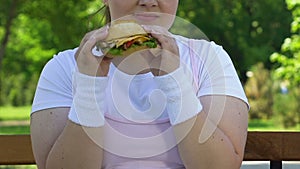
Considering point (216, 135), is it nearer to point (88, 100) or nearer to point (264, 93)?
point (88, 100)

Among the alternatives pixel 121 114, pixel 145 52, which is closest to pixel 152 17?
pixel 145 52

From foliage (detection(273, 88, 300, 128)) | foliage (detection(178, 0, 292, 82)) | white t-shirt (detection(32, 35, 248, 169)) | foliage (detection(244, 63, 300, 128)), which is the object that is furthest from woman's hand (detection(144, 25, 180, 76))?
foliage (detection(178, 0, 292, 82))

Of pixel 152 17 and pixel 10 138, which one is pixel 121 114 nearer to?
pixel 152 17

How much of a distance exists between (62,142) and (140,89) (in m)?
0.35

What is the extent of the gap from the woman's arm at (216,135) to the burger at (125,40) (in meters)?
0.26

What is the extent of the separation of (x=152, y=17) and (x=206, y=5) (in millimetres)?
26706

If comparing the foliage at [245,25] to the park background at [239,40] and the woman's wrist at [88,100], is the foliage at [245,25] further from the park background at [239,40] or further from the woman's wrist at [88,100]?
the woman's wrist at [88,100]

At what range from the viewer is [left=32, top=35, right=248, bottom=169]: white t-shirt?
2094mm

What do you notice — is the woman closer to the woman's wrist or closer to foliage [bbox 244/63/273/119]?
the woman's wrist

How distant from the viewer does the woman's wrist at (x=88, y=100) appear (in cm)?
189

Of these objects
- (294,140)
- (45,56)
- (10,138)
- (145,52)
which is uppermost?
(145,52)

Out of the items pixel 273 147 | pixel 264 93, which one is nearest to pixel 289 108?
pixel 264 93

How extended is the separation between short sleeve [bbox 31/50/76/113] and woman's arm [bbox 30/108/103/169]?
2 cm

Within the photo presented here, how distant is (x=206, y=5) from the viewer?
28.5 m
